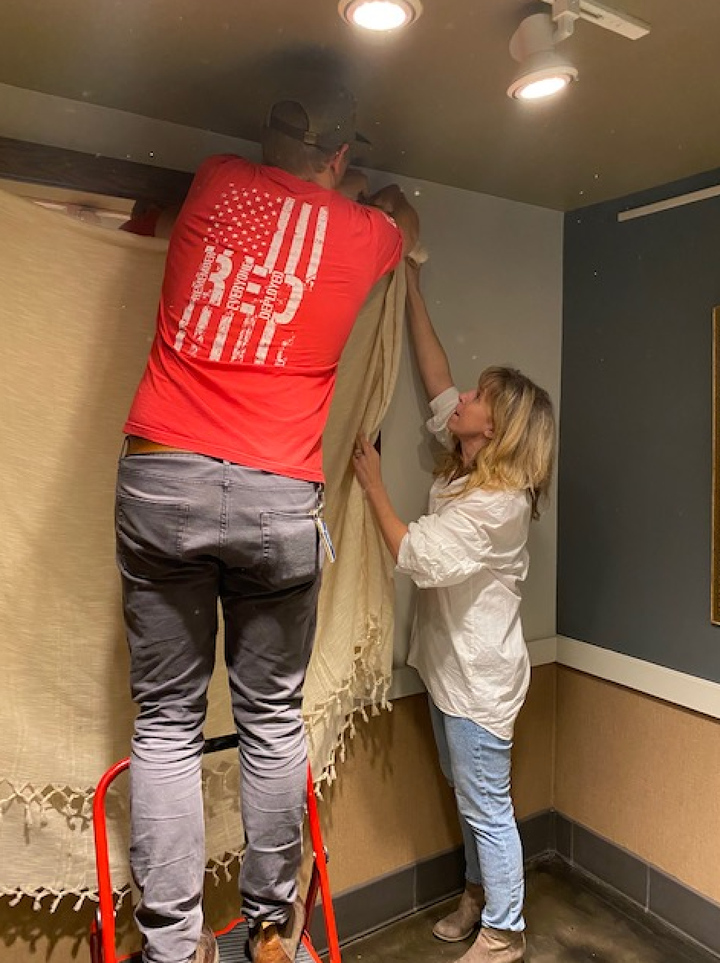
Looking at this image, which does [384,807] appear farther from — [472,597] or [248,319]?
[248,319]

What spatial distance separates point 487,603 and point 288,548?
2.63 ft

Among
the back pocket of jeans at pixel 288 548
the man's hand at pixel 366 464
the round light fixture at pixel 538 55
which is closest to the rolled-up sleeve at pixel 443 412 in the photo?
the man's hand at pixel 366 464

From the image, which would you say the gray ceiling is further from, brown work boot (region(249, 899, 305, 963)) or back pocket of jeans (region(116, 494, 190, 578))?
brown work boot (region(249, 899, 305, 963))

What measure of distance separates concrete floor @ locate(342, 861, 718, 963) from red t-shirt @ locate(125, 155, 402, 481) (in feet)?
4.71

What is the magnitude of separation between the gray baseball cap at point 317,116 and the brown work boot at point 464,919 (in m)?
1.93

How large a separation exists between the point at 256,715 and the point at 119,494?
1.54 feet

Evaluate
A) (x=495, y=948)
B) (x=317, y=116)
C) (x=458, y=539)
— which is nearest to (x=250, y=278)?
(x=317, y=116)

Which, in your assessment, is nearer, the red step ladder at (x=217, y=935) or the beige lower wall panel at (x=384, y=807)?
the red step ladder at (x=217, y=935)

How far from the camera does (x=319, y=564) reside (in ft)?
4.94

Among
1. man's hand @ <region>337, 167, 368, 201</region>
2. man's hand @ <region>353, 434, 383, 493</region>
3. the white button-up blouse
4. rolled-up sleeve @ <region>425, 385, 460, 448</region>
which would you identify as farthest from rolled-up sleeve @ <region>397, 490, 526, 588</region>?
man's hand @ <region>337, 167, 368, 201</region>

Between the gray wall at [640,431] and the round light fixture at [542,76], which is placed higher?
the round light fixture at [542,76]

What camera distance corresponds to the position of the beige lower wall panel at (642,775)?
220cm

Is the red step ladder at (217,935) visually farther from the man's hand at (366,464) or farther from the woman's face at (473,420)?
the woman's face at (473,420)

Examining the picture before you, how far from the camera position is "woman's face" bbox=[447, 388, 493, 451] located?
2055mm
